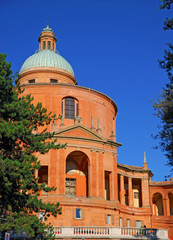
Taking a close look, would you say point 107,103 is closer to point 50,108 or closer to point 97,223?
point 50,108

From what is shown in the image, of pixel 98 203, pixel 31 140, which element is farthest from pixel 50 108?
pixel 31 140

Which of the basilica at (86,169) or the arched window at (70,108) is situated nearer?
the basilica at (86,169)

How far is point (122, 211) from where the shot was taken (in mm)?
45219

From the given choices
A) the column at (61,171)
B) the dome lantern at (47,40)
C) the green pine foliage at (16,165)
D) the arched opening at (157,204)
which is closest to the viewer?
the green pine foliage at (16,165)

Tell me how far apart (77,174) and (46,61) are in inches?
743

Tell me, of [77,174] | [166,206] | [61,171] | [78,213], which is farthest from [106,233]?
[166,206]

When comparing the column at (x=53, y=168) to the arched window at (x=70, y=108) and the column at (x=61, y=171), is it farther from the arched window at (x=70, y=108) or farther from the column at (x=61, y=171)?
the arched window at (x=70, y=108)

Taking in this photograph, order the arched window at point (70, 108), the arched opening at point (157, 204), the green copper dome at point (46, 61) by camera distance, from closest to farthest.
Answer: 1. the arched window at point (70, 108)
2. the green copper dome at point (46, 61)
3. the arched opening at point (157, 204)

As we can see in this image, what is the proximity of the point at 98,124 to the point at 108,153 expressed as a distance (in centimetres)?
430

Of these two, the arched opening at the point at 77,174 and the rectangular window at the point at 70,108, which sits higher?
the rectangular window at the point at 70,108

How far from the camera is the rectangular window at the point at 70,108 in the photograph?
1699 inches

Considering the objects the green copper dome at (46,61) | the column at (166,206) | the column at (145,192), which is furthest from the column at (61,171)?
the column at (166,206)

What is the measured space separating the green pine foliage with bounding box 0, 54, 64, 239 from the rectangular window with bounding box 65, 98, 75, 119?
18352mm

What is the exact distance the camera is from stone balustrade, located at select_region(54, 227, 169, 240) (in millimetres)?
29406
